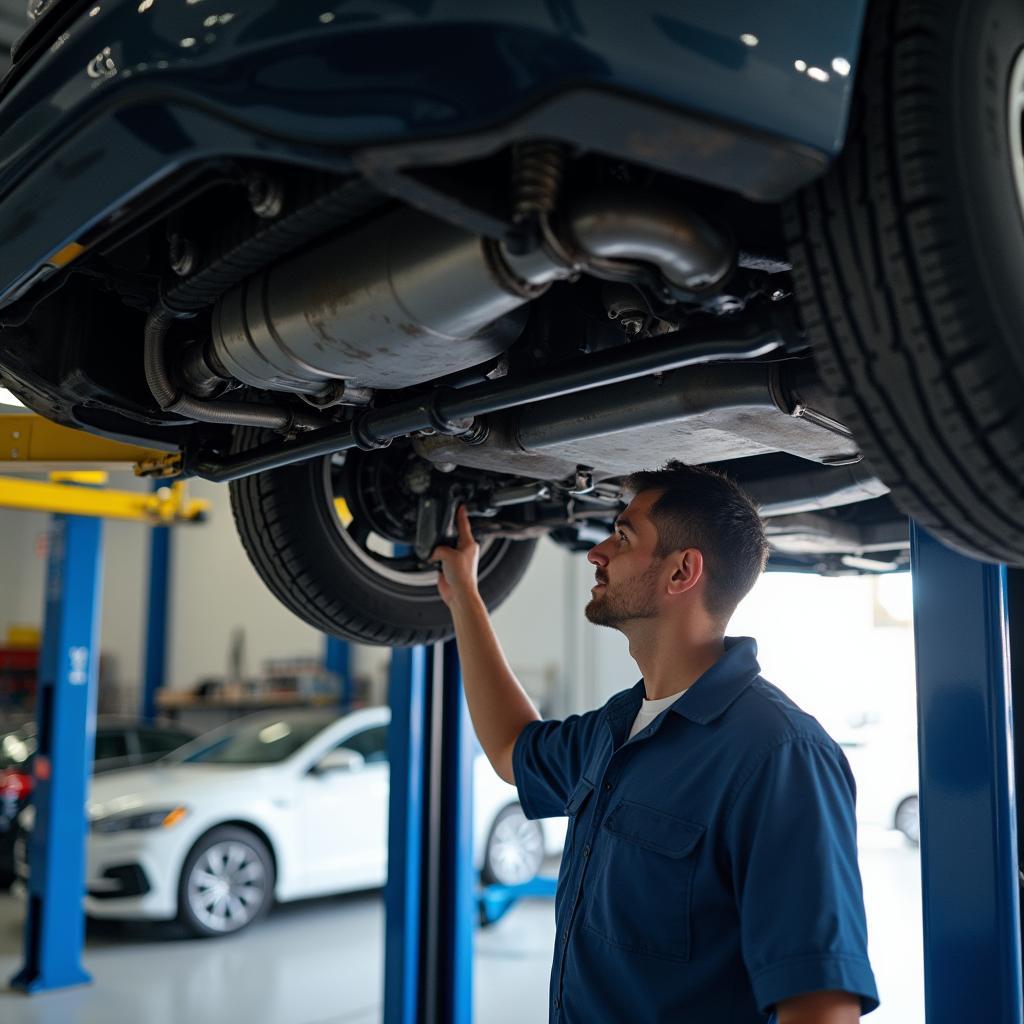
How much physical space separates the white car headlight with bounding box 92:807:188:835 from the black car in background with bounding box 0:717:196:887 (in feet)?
4.65

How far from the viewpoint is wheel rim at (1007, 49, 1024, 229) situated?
3.16ft

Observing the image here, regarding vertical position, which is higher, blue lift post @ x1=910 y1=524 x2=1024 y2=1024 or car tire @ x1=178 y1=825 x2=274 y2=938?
blue lift post @ x1=910 y1=524 x2=1024 y2=1024

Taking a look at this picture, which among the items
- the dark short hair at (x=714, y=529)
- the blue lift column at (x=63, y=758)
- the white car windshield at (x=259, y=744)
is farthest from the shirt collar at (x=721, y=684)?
the white car windshield at (x=259, y=744)

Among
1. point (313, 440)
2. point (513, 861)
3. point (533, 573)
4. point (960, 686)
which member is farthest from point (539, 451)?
point (533, 573)

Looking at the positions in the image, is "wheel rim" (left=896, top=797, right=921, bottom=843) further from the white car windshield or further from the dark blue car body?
the white car windshield

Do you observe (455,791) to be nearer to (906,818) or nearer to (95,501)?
(906,818)

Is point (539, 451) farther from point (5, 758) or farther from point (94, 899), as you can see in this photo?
point (5, 758)

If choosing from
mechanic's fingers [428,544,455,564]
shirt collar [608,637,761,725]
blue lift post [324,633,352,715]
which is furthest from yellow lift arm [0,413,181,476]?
blue lift post [324,633,352,715]

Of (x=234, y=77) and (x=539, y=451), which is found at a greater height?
(x=234, y=77)

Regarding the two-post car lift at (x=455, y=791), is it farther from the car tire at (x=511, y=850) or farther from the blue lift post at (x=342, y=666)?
the blue lift post at (x=342, y=666)

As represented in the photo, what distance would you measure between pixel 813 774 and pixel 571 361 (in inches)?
26.0

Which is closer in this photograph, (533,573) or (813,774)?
(813,774)

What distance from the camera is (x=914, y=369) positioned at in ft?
3.13

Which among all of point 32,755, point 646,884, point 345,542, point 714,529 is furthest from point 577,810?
point 32,755
